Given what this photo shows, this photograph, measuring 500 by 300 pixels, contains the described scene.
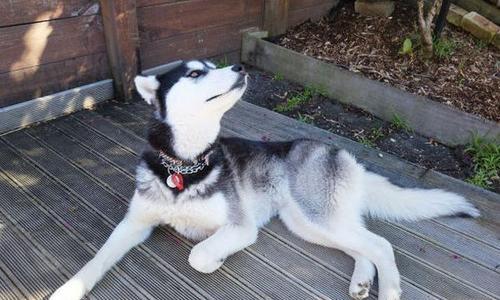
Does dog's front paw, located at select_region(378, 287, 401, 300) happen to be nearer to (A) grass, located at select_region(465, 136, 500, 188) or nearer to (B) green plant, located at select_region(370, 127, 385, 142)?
(A) grass, located at select_region(465, 136, 500, 188)

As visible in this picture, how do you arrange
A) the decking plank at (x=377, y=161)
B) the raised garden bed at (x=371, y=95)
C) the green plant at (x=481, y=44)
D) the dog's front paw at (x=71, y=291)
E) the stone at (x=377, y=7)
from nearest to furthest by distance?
the dog's front paw at (x=71, y=291) < the decking plank at (x=377, y=161) < the raised garden bed at (x=371, y=95) < the green plant at (x=481, y=44) < the stone at (x=377, y=7)

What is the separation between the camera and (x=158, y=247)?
2277 millimetres

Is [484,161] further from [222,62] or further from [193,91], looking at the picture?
→ [222,62]

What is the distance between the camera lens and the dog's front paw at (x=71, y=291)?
186 centimetres

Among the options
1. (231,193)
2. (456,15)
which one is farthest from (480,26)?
(231,193)

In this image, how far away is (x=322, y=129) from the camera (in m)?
3.70

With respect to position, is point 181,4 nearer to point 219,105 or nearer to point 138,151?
point 138,151

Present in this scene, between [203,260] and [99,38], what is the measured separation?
8.38ft

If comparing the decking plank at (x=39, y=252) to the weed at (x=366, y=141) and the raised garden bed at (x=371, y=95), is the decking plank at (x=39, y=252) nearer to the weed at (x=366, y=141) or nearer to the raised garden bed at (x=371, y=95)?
the weed at (x=366, y=141)

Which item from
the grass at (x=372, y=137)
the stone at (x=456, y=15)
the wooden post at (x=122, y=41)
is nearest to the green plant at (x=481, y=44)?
the stone at (x=456, y=15)

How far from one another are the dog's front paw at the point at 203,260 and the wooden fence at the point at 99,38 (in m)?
2.29

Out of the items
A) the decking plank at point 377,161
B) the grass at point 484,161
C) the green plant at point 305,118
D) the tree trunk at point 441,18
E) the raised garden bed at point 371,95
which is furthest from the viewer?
the tree trunk at point 441,18

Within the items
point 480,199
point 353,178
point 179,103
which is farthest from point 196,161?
point 480,199

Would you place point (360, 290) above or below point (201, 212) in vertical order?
below
